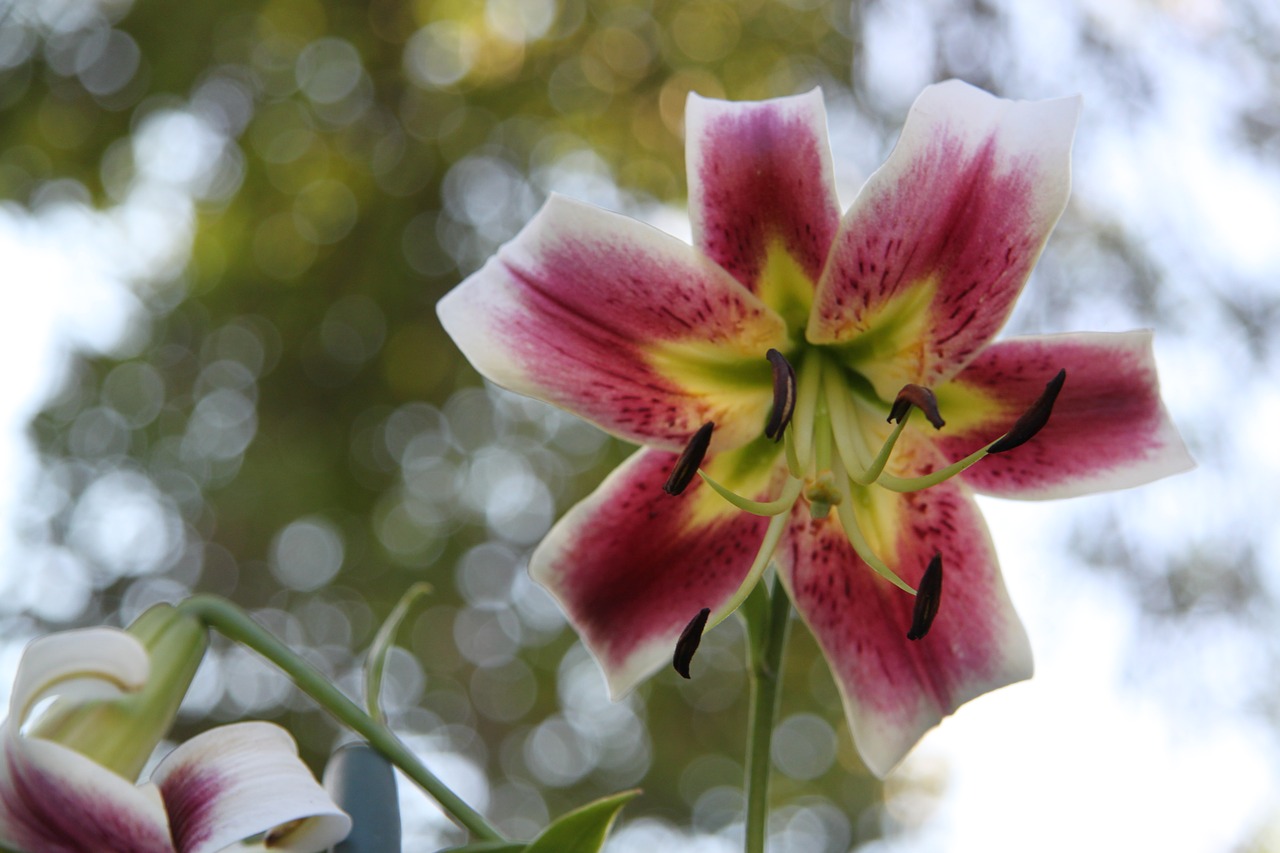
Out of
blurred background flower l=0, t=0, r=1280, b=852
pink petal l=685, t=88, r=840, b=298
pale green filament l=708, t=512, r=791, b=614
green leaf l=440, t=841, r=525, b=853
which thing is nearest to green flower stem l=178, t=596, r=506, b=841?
green leaf l=440, t=841, r=525, b=853

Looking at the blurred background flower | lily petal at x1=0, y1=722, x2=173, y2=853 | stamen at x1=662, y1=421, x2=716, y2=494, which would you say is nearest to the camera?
lily petal at x1=0, y1=722, x2=173, y2=853

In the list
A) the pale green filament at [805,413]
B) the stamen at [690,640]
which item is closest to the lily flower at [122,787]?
the stamen at [690,640]

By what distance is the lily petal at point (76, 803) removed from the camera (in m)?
0.36

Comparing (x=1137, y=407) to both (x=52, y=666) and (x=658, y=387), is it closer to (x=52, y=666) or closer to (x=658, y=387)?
(x=658, y=387)

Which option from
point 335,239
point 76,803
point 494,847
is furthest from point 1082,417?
point 335,239

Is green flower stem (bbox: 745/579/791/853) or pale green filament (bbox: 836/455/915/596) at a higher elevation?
pale green filament (bbox: 836/455/915/596)

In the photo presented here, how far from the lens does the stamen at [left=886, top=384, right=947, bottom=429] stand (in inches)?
18.4

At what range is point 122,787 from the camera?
1.18 ft

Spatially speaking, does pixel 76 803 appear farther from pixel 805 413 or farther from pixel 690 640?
pixel 805 413

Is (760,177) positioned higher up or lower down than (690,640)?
higher up

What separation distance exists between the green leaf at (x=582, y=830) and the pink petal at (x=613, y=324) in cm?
15

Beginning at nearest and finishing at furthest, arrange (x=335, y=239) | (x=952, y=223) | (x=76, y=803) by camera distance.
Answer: (x=76, y=803)
(x=952, y=223)
(x=335, y=239)

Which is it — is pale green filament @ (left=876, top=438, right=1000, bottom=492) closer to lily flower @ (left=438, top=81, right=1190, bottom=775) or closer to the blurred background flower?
lily flower @ (left=438, top=81, right=1190, bottom=775)

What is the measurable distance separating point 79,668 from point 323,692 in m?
0.08
